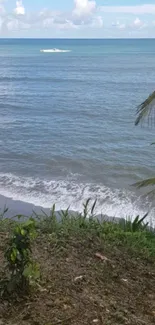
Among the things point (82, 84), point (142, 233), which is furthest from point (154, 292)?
point (82, 84)

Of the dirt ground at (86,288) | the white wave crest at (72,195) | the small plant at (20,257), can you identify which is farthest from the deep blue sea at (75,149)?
the small plant at (20,257)

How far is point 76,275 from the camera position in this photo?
4.93 metres

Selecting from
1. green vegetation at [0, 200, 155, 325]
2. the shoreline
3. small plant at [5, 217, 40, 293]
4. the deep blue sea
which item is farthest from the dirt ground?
the deep blue sea

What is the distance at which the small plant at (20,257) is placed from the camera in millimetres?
4141

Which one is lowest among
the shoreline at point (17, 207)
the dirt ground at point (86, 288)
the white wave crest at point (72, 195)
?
the dirt ground at point (86, 288)

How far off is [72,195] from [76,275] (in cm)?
797

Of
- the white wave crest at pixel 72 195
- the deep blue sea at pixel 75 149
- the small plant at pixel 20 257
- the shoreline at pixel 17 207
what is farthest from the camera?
the deep blue sea at pixel 75 149

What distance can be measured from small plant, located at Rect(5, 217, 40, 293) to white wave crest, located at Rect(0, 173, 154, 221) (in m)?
7.08

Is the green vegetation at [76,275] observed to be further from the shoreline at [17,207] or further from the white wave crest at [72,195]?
the white wave crest at [72,195]

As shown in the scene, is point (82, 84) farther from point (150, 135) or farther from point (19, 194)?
point (19, 194)

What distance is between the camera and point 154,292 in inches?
190

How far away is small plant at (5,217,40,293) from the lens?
414 centimetres

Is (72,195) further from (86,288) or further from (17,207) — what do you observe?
(86,288)

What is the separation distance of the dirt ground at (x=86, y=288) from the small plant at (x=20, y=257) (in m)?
0.17
